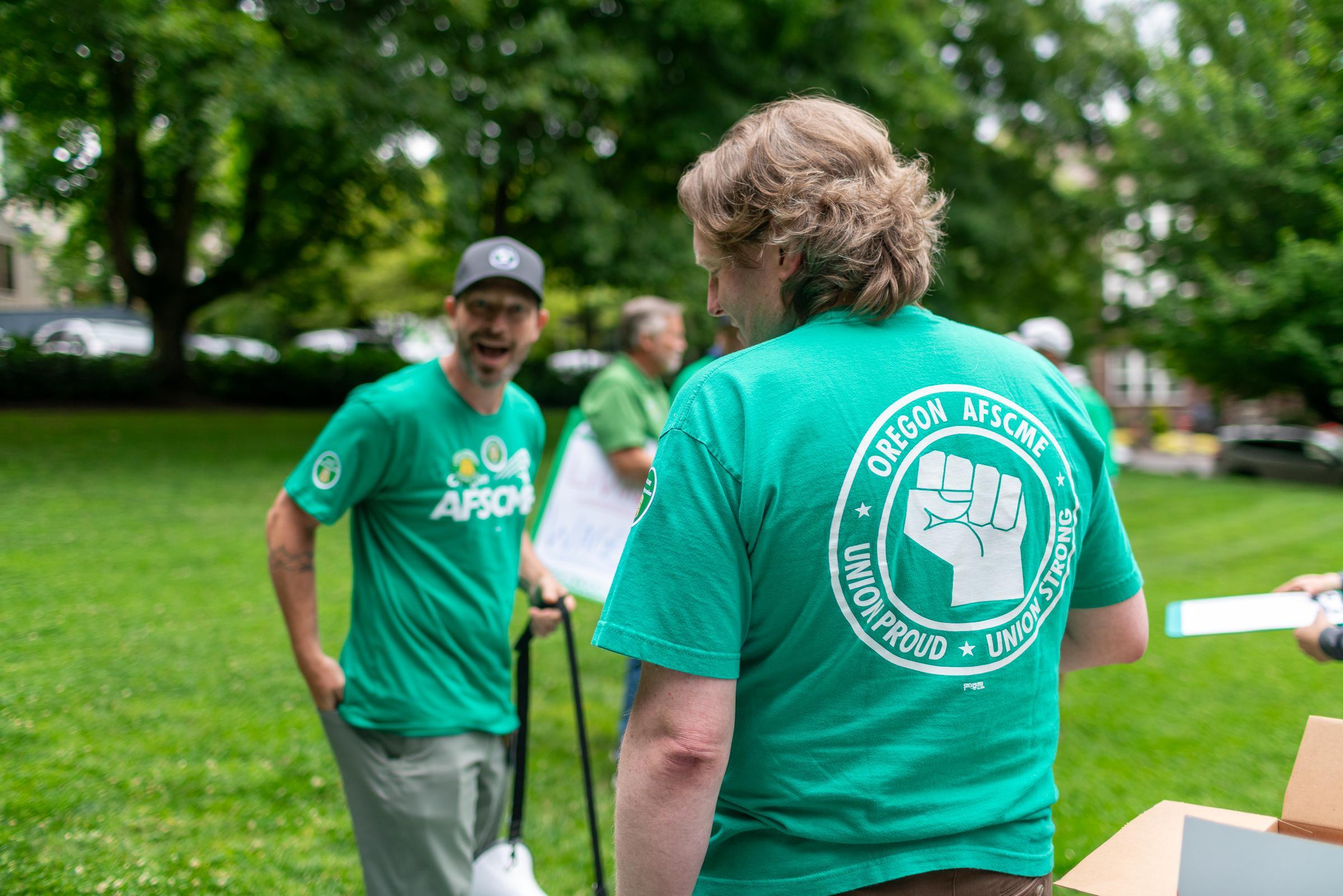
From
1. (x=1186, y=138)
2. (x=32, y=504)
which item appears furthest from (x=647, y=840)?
(x=1186, y=138)

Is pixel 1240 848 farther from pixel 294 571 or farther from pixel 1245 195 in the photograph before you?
pixel 1245 195

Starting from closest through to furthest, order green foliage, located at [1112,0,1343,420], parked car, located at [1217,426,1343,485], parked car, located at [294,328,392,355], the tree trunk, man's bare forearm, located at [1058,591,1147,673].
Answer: man's bare forearm, located at [1058,591,1147,673]
the tree trunk
green foliage, located at [1112,0,1343,420]
parked car, located at [1217,426,1343,485]
parked car, located at [294,328,392,355]

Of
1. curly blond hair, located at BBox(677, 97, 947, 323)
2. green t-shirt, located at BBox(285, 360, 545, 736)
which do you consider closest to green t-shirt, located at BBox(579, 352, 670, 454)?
green t-shirt, located at BBox(285, 360, 545, 736)

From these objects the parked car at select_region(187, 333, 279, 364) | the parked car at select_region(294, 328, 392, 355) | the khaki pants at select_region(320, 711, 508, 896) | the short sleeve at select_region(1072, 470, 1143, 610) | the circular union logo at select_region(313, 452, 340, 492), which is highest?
the parked car at select_region(294, 328, 392, 355)

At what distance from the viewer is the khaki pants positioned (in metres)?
2.82

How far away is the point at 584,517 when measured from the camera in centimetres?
524

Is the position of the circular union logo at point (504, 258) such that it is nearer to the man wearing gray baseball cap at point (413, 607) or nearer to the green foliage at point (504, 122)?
the man wearing gray baseball cap at point (413, 607)

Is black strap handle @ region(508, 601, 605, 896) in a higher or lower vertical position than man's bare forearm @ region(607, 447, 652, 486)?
lower

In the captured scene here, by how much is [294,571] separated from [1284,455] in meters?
28.1

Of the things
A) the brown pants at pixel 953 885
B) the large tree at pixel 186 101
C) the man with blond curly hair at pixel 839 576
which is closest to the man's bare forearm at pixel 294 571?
the man with blond curly hair at pixel 839 576

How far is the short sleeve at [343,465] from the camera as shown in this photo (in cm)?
281

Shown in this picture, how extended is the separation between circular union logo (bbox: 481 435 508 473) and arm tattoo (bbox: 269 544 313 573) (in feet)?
1.86

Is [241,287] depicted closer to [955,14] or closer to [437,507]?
[955,14]

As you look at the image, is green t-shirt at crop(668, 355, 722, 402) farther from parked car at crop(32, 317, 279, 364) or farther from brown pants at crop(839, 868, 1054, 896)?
parked car at crop(32, 317, 279, 364)
